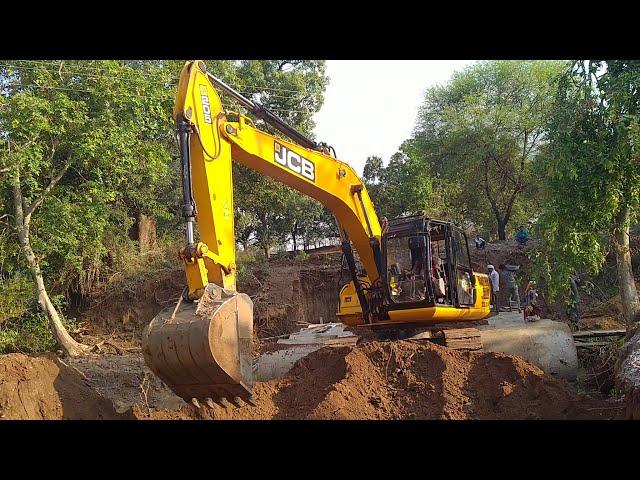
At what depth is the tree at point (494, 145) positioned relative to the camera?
23625 millimetres

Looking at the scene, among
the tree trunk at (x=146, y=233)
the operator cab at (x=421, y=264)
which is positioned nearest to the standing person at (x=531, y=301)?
the operator cab at (x=421, y=264)

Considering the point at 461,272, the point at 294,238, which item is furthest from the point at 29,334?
the point at 294,238

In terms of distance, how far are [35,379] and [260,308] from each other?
11144 mm

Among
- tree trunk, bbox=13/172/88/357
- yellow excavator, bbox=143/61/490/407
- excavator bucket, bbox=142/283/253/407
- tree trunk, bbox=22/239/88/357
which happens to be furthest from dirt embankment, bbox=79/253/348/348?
excavator bucket, bbox=142/283/253/407

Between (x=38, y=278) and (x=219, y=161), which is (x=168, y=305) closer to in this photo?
(x=38, y=278)

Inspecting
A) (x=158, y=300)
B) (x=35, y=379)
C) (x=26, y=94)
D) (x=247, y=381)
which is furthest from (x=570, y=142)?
(x=158, y=300)

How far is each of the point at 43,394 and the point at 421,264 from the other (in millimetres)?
5561

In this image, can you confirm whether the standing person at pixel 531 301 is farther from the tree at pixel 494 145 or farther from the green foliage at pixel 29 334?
the green foliage at pixel 29 334

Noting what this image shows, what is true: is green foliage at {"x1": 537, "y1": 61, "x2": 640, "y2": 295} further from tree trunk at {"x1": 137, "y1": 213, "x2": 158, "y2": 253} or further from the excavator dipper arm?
tree trunk at {"x1": 137, "y1": 213, "x2": 158, "y2": 253}

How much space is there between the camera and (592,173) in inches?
416

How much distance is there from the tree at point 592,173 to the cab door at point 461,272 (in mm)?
1532

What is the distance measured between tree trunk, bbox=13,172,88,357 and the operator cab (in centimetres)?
825

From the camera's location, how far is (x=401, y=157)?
28938 mm

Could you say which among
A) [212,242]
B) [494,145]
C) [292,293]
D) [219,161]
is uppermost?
[494,145]
